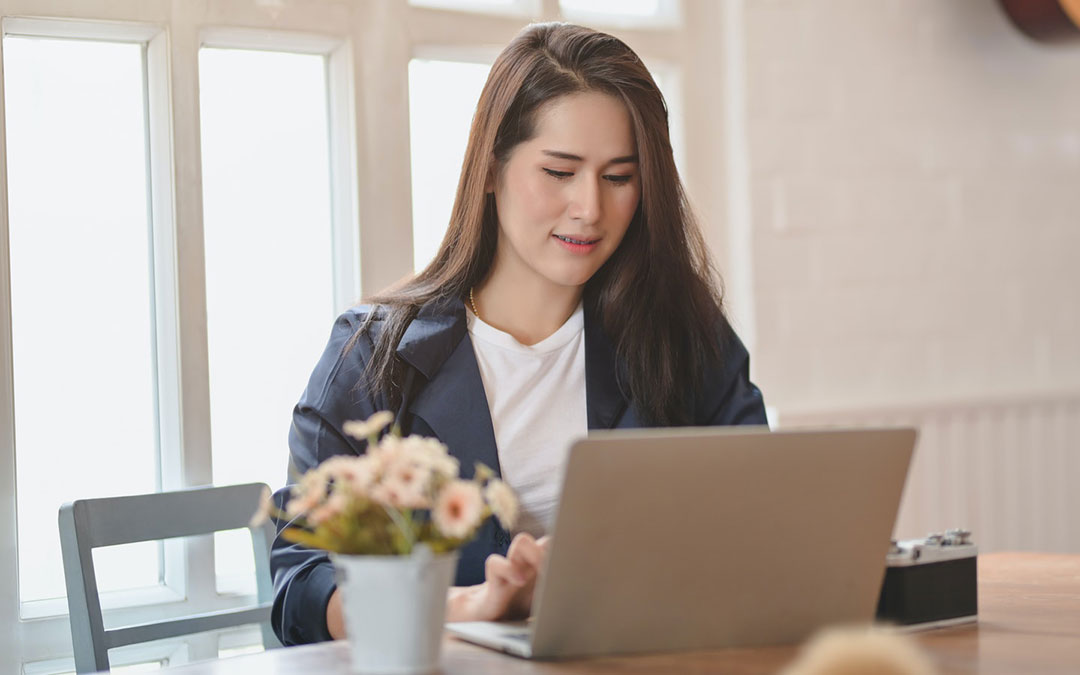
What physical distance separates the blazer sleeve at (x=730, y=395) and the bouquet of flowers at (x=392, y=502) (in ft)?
2.92

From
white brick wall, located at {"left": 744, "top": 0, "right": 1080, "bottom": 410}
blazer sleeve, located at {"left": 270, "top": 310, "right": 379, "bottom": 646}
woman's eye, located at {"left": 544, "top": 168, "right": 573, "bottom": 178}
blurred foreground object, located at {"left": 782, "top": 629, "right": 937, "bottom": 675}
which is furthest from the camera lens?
white brick wall, located at {"left": 744, "top": 0, "right": 1080, "bottom": 410}

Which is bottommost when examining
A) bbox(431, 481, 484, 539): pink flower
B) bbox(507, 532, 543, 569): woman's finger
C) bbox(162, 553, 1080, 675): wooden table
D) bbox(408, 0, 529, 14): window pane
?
bbox(162, 553, 1080, 675): wooden table

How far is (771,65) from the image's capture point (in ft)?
8.85

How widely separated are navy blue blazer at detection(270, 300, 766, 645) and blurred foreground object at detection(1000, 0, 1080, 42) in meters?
1.54

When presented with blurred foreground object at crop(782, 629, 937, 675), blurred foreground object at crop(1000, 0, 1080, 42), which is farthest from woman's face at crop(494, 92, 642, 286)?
blurred foreground object at crop(1000, 0, 1080, 42)

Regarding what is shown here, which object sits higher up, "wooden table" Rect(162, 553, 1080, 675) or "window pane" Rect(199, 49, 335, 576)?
"window pane" Rect(199, 49, 335, 576)

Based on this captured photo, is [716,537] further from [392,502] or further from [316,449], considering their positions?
[316,449]

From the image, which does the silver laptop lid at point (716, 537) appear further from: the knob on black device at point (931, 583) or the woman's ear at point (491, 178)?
the woman's ear at point (491, 178)

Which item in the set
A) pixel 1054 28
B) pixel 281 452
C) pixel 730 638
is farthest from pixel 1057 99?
pixel 730 638

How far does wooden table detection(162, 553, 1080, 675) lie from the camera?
107cm

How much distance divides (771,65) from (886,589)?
1680mm

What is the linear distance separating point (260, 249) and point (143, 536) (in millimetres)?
638

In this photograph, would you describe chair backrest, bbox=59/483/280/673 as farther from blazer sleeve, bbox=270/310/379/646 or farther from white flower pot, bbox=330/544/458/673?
white flower pot, bbox=330/544/458/673

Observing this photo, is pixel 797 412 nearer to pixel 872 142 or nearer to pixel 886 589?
pixel 872 142
